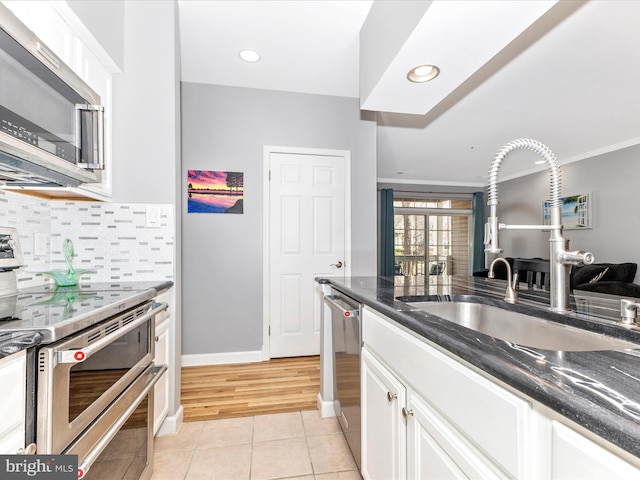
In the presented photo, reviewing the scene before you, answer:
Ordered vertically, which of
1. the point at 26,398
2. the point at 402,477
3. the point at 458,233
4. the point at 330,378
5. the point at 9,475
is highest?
the point at 458,233

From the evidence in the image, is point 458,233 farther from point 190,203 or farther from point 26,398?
point 26,398

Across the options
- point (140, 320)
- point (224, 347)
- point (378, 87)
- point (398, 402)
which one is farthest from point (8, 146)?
point (224, 347)

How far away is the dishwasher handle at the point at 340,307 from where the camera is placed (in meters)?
1.43

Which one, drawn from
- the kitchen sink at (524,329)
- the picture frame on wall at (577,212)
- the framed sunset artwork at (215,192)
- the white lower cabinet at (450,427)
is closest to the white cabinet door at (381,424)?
the white lower cabinet at (450,427)

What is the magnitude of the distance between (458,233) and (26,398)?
7.73 meters

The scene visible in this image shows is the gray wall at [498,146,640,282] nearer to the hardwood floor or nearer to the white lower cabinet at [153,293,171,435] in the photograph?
the hardwood floor

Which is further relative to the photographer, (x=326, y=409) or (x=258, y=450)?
(x=326, y=409)

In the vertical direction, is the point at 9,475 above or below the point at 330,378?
above

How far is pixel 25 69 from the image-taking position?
1.07 meters

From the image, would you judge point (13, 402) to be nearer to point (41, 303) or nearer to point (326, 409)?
point (41, 303)

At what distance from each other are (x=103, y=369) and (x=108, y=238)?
3.75 feet

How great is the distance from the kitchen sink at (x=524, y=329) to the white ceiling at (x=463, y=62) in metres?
1.38

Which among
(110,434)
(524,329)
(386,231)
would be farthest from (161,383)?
(386,231)

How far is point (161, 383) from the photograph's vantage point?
176 centimetres
